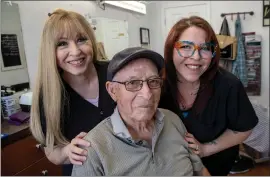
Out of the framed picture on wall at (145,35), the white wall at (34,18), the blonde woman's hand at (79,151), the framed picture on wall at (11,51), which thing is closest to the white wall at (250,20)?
the framed picture on wall at (145,35)

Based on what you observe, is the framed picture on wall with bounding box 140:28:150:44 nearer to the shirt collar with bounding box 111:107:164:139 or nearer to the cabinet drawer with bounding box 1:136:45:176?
the cabinet drawer with bounding box 1:136:45:176

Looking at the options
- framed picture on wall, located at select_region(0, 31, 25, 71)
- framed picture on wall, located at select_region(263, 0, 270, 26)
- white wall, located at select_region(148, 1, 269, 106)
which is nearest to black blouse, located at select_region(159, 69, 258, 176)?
framed picture on wall, located at select_region(0, 31, 25, 71)

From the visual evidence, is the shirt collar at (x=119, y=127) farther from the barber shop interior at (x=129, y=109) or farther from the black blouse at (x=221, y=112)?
the black blouse at (x=221, y=112)

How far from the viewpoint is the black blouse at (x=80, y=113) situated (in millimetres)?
1220

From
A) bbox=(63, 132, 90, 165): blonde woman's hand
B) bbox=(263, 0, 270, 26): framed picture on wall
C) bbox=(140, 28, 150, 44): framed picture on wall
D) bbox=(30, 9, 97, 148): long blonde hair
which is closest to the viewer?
bbox=(63, 132, 90, 165): blonde woman's hand

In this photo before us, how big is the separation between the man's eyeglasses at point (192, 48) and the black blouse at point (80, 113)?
16.6 inches

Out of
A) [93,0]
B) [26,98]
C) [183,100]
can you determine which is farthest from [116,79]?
[93,0]

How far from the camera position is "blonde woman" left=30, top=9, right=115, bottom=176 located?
3.67 feet

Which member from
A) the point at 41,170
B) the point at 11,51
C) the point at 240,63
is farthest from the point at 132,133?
the point at 240,63

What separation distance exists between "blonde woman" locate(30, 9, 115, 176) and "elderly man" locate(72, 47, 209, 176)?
191mm

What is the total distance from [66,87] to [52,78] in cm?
11

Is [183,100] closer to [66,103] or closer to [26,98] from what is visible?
A: [66,103]

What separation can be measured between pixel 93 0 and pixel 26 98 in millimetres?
1502

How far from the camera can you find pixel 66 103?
121cm
